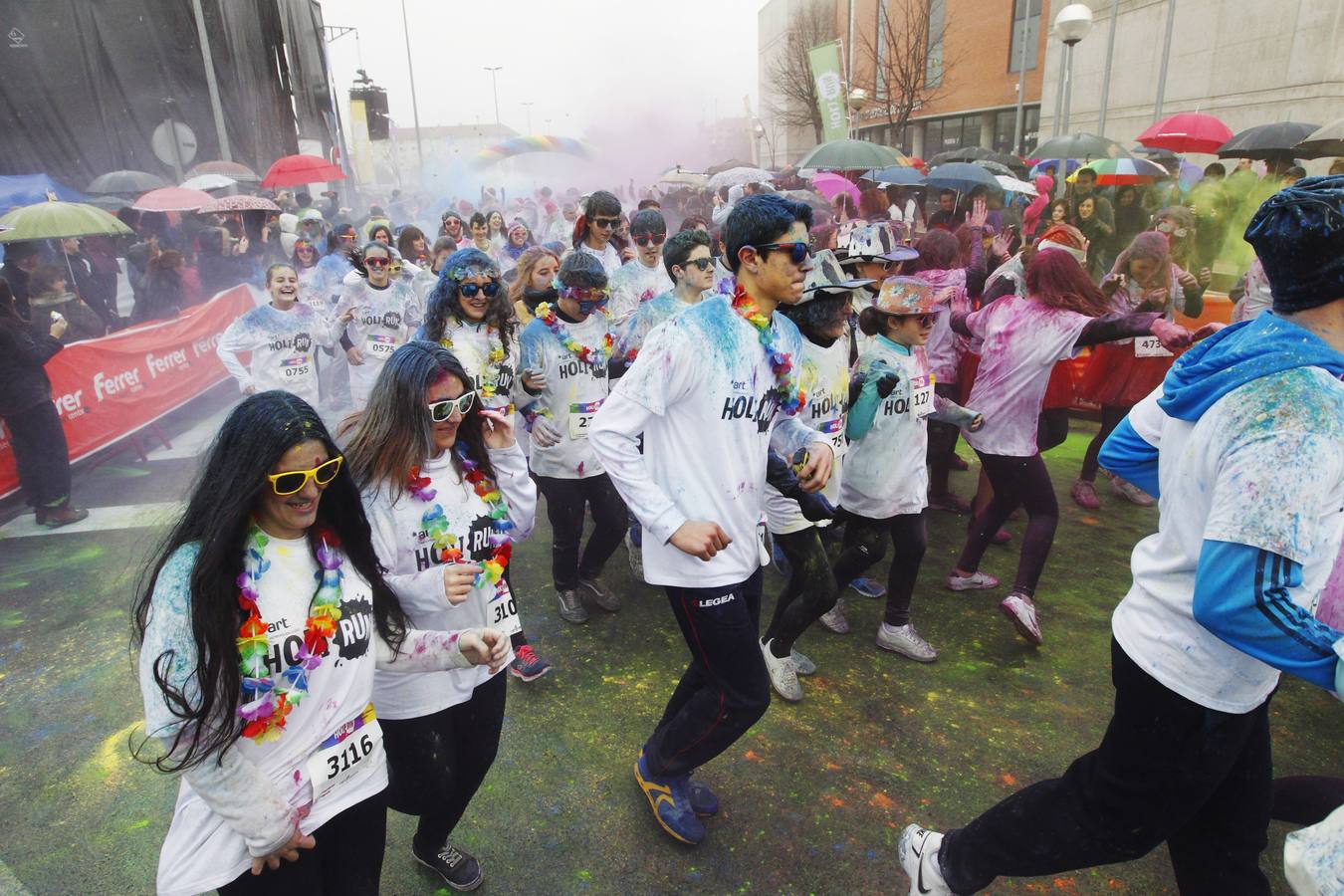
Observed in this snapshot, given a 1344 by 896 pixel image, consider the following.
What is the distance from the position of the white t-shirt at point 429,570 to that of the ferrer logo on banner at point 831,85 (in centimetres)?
1793

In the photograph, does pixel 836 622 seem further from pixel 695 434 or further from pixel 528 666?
pixel 695 434

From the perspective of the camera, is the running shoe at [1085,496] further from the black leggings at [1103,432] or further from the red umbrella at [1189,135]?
the red umbrella at [1189,135]

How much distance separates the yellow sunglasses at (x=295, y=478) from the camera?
1.81 meters

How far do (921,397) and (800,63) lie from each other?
1551 inches

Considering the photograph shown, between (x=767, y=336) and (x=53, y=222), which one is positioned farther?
(x=53, y=222)

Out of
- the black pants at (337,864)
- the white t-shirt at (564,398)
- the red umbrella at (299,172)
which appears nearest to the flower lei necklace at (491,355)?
the white t-shirt at (564,398)

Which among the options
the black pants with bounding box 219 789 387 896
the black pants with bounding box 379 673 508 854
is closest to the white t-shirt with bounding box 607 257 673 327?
the black pants with bounding box 379 673 508 854

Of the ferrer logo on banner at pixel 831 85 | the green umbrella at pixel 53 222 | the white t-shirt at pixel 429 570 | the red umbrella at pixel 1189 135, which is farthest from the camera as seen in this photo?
the ferrer logo on banner at pixel 831 85

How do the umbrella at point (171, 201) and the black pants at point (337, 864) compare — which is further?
the umbrella at point (171, 201)

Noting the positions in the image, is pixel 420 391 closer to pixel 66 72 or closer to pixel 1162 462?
pixel 1162 462

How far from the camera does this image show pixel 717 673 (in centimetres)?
271

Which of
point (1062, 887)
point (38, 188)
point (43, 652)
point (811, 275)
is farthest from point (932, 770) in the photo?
point (38, 188)

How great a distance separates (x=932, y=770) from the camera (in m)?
3.22

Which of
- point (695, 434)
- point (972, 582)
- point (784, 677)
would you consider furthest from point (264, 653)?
point (972, 582)
